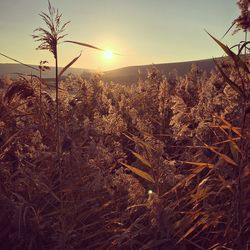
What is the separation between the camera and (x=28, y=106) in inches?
169

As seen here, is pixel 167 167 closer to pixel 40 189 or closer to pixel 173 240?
pixel 173 240

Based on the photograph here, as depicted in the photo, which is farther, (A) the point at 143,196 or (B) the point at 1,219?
(B) the point at 1,219

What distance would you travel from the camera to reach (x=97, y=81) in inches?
316

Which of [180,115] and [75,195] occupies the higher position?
[180,115]

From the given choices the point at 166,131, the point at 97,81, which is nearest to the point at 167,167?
the point at 166,131

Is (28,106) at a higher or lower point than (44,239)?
higher

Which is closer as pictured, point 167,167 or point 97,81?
point 167,167

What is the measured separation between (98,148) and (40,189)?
1.67 ft

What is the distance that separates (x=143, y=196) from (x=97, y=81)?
575 cm

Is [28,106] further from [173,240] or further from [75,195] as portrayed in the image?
[173,240]

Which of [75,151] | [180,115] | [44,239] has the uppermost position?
[180,115]

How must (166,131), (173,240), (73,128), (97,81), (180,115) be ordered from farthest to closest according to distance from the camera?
(97,81)
(166,131)
(73,128)
(180,115)
(173,240)

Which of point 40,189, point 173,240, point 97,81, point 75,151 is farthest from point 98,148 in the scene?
point 97,81

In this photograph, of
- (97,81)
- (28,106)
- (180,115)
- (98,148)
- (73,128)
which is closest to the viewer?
(98,148)
